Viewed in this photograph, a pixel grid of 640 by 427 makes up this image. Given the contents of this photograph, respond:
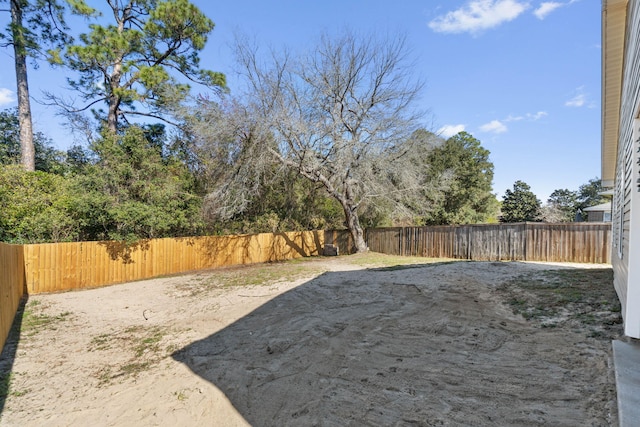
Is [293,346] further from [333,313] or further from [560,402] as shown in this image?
[560,402]

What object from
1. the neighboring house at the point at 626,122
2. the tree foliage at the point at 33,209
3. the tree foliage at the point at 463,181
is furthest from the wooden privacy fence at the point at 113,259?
the tree foliage at the point at 463,181

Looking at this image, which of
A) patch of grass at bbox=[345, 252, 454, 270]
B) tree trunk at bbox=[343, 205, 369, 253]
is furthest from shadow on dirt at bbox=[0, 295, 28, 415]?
tree trunk at bbox=[343, 205, 369, 253]

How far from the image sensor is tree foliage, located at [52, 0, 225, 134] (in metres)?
12.2

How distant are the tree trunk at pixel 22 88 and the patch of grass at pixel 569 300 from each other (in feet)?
52.7

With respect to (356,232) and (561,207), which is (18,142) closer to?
(356,232)

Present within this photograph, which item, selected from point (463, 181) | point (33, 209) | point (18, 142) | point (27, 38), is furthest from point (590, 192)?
point (18, 142)

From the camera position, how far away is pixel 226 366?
3.59 meters

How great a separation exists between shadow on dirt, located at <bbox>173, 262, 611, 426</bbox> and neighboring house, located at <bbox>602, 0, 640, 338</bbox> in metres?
0.76

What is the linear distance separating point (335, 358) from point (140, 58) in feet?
52.2

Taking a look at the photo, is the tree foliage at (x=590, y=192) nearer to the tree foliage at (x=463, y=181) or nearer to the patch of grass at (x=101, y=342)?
the tree foliage at (x=463, y=181)

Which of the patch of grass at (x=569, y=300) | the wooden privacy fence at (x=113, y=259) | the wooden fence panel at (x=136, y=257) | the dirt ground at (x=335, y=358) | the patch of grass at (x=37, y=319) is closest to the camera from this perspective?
the dirt ground at (x=335, y=358)

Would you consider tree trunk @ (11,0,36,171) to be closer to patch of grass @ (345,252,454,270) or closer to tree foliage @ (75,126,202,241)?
tree foliage @ (75,126,202,241)

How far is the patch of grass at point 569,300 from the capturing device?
3.76 m

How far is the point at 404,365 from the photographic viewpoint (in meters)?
3.19
